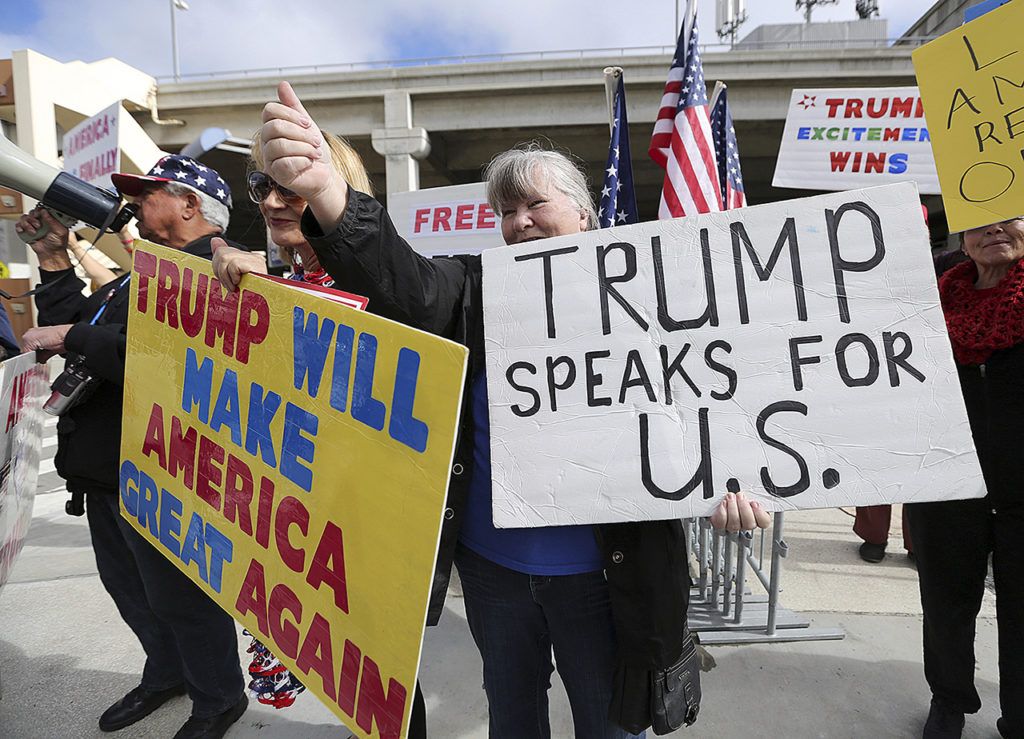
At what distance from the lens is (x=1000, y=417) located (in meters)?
1.80

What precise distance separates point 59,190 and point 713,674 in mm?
2944

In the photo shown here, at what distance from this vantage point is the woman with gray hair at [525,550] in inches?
44.1

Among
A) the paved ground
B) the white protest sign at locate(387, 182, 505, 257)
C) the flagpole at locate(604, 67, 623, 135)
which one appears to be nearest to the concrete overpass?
the white protest sign at locate(387, 182, 505, 257)

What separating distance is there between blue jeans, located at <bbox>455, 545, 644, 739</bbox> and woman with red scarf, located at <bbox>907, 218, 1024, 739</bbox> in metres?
1.31

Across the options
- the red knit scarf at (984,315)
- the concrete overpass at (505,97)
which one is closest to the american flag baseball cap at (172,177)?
the red knit scarf at (984,315)

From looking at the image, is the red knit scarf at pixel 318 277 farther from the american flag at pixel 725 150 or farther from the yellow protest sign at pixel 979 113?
A: the american flag at pixel 725 150

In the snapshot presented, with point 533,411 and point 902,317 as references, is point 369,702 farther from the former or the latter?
point 902,317

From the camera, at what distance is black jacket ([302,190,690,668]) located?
3.54 feet

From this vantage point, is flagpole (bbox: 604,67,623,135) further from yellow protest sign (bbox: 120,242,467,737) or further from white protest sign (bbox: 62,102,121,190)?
white protest sign (bbox: 62,102,121,190)

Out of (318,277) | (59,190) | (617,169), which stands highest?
(617,169)

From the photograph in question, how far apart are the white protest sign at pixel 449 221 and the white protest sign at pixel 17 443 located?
136 inches

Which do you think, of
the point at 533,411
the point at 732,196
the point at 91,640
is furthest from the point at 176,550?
the point at 732,196

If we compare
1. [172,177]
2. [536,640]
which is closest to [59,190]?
[172,177]

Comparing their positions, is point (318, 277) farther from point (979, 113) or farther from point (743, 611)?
point (743, 611)
